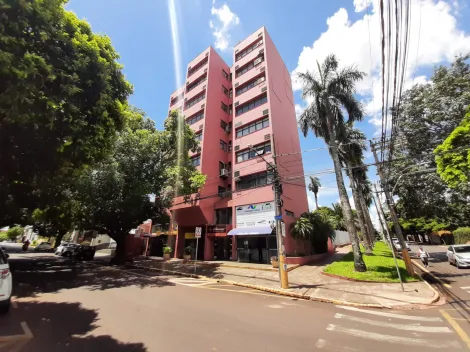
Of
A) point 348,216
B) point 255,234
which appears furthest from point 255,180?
point 348,216

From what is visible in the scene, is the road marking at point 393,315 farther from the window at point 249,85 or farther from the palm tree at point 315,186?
the palm tree at point 315,186

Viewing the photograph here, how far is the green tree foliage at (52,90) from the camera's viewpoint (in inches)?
177

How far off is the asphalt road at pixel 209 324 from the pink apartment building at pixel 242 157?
1097cm

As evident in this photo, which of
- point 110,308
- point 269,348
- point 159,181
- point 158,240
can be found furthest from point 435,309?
point 158,240

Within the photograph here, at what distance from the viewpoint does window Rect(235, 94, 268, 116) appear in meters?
25.8

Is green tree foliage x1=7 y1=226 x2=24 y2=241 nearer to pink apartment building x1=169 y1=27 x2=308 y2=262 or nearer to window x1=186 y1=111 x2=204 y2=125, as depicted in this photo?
window x1=186 y1=111 x2=204 y2=125

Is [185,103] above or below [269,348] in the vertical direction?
above

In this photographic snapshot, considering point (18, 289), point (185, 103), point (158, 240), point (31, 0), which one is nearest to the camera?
point (31, 0)

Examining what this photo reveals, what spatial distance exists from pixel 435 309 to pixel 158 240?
2771 centimetres

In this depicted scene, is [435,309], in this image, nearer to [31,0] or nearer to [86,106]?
[86,106]

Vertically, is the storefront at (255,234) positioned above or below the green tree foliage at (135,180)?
below

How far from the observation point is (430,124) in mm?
18828

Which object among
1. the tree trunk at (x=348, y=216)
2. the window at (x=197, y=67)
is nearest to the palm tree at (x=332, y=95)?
the tree trunk at (x=348, y=216)

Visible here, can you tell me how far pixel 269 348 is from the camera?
487cm
